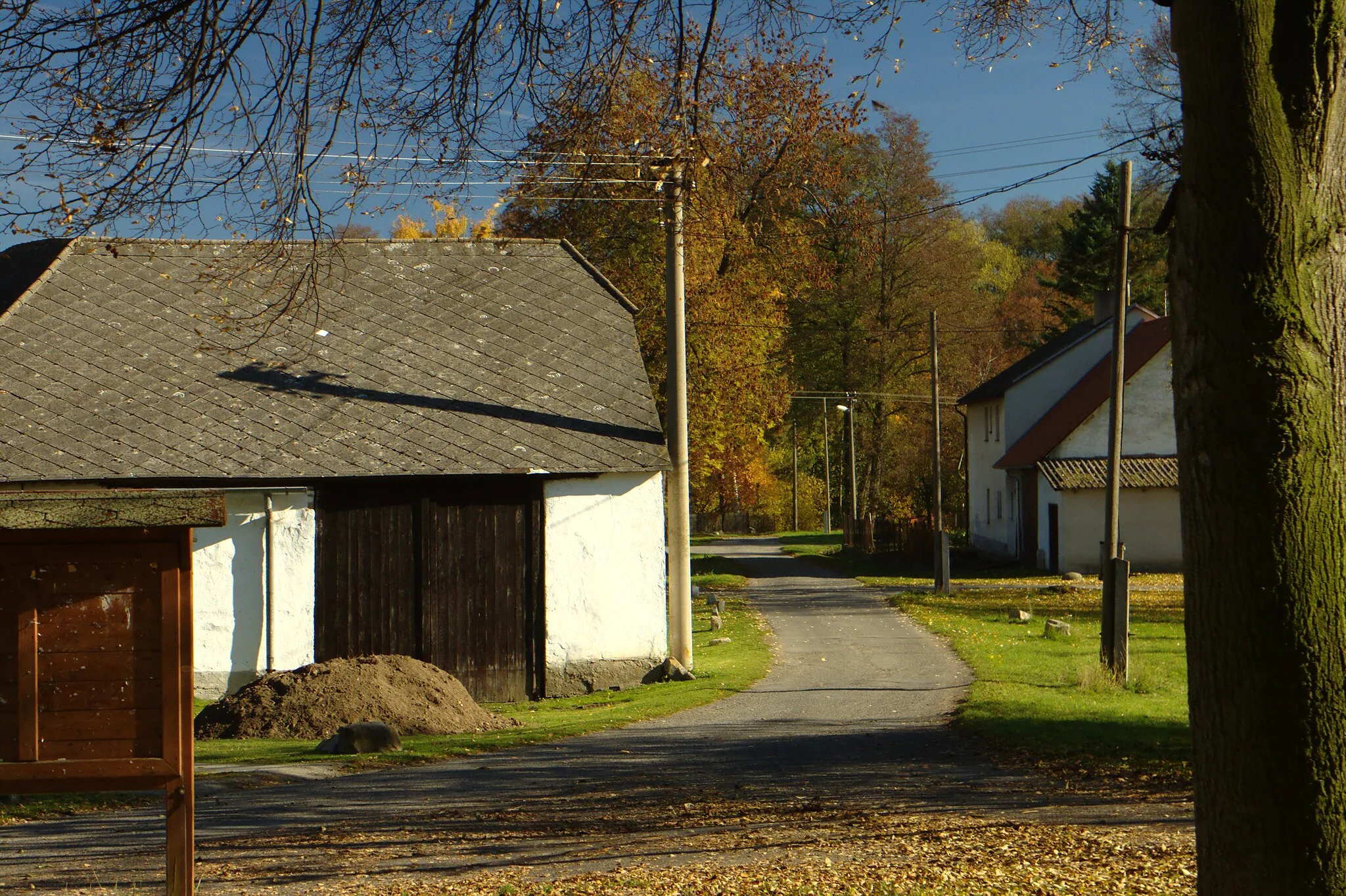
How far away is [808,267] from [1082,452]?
1209 centimetres

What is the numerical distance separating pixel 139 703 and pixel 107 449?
1288cm

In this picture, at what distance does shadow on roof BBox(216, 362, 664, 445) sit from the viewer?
18.8 meters

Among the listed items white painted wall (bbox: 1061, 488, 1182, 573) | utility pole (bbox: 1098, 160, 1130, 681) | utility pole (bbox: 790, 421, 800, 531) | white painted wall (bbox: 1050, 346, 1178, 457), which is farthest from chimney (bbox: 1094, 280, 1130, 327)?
utility pole (bbox: 1098, 160, 1130, 681)

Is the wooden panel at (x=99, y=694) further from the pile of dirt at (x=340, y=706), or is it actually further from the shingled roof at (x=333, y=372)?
the shingled roof at (x=333, y=372)

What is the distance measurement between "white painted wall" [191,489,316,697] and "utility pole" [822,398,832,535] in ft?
141

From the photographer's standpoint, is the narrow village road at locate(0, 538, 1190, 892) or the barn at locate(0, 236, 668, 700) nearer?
the narrow village road at locate(0, 538, 1190, 892)

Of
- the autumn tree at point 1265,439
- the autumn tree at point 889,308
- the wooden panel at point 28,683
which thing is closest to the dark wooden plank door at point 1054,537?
the autumn tree at point 889,308

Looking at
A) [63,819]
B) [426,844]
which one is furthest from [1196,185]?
[63,819]

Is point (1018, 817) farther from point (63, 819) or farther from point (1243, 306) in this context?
point (63, 819)

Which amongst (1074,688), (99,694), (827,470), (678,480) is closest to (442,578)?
(678,480)

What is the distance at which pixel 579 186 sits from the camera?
9211mm

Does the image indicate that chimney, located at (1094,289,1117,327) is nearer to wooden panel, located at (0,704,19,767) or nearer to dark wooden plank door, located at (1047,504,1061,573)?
dark wooden plank door, located at (1047,504,1061,573)

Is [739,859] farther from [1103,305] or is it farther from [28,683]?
[1103,305]

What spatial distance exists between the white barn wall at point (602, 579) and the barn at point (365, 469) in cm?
3
